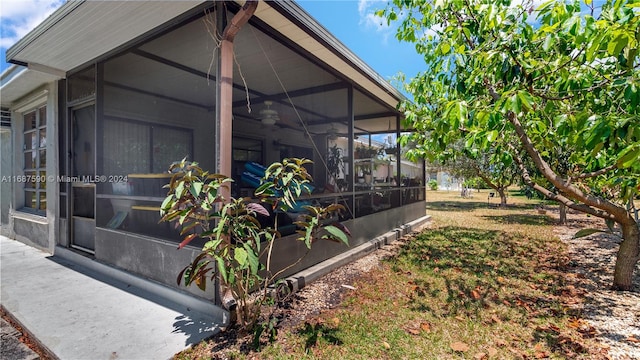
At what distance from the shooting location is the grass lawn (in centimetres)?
233

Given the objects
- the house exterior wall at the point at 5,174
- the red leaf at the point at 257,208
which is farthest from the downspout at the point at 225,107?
the house exterior wall at the point at 5,174

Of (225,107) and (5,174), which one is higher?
(225,107)

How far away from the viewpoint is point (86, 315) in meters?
2.86

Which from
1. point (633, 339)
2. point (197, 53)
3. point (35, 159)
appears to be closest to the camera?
point (633, 339)

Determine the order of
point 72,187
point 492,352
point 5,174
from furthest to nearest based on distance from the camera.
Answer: point 5,174, point 72,187, point 492,352

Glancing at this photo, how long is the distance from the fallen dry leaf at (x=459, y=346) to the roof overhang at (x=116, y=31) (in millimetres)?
3506

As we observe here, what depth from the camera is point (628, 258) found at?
355 centimetres

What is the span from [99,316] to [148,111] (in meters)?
5.07

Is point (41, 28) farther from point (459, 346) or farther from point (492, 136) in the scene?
point (459, 346)

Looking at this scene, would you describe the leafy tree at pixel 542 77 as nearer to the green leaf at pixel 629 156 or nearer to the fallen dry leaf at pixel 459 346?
the green leaf at pixel 629 156

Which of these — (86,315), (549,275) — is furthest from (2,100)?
(549,275)

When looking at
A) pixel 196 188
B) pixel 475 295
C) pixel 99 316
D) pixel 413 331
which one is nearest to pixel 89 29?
pixel 196 188

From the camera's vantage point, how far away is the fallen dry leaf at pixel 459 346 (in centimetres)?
235

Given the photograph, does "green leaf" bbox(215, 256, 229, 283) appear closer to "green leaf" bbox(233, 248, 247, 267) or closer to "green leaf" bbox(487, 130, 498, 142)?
"green leaf" bbox(233, 248, 247, 267)
